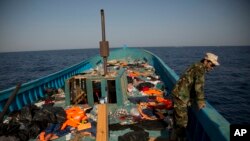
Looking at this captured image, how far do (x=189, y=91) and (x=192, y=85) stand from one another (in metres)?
0.14

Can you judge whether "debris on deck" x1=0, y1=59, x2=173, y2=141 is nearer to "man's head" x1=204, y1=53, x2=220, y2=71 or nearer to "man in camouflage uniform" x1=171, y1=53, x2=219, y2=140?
"man in camouflage uniform" x1=171, y1=53, x2=219, y2=140

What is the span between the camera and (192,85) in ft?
12.7

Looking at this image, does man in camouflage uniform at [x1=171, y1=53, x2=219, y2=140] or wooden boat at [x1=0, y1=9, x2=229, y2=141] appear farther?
man in camouflage uniform at [x1=171, y1=53, x2=219, y2=140]

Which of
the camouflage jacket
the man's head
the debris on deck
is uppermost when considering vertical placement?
the man's head

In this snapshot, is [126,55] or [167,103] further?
[126,55]

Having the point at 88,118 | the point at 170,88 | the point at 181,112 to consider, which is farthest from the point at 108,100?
the point at 181,112

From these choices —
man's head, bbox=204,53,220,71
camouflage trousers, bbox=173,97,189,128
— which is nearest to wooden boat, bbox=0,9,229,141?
camouflage trousers, bbox=173,97,189,128

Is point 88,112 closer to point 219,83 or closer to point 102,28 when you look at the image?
point 102,28

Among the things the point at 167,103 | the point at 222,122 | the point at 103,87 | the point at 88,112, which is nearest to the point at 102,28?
the point at 103,87

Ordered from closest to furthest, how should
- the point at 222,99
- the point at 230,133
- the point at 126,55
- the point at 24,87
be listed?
the point at 230,133 → the point at 24,87 → the point at 222,99 → the point at 126,55

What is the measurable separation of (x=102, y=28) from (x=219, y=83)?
78.3 ft

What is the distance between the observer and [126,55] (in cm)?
2525

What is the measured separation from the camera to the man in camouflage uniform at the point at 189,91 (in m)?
3.69

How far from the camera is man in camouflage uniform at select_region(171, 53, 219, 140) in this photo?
3.69 metres
